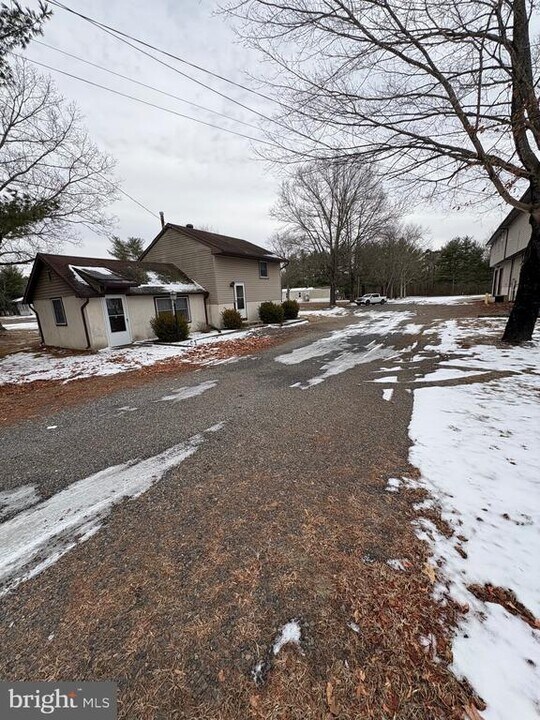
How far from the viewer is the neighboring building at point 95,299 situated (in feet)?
37.6

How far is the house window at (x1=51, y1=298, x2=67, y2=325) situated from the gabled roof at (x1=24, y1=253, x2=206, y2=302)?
134 centimetres

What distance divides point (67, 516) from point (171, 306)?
41.9ft

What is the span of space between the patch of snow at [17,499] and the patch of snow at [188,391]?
8.85 feet

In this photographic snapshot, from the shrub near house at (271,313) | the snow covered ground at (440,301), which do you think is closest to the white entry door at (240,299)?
the shrub near house at (271,313)

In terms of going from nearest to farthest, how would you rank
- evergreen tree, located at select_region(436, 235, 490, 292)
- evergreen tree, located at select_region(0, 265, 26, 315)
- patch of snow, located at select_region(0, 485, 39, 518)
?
patch of snow, located at select_region(0, 485, 39, 518) < evergreen tree, located at select_region(0, 265, 26, 315) < evergreen tree, located at select_region(436, 235, 490, 292)

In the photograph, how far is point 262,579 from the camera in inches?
79.2

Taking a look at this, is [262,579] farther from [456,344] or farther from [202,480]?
[456,344]

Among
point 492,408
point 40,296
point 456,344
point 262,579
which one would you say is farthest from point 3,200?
point 456,344

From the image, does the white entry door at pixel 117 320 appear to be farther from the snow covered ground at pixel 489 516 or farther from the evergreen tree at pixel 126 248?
the evergreen tree at pixel 126 248

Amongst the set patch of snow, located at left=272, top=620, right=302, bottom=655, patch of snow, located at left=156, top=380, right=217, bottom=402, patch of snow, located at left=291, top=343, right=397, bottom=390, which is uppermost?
patch of snow, located at left=291, top=343, right=397, bottom=390

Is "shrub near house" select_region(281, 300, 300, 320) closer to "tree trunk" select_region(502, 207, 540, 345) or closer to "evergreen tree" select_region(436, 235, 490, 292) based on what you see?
"tree trunk" select_region(502, 207, 540, 345)

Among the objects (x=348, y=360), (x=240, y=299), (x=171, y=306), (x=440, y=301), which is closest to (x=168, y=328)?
(x=171, y=306)

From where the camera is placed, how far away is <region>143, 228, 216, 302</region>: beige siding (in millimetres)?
15781

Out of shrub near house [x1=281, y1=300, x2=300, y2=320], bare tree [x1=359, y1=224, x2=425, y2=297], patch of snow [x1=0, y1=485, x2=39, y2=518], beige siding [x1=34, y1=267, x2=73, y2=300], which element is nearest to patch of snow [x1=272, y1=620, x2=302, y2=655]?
patch of snow [x1=0, y1=485, x2=39, y2=518]
